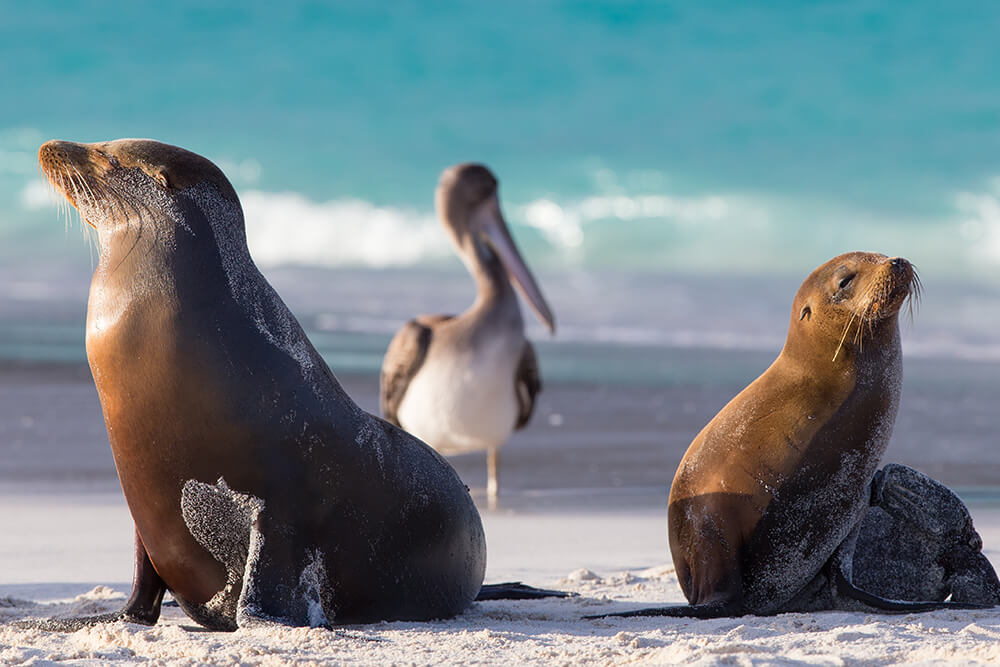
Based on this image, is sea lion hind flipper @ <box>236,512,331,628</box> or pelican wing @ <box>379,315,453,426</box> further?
pelican wing @ <box>379,315,453,426</box>

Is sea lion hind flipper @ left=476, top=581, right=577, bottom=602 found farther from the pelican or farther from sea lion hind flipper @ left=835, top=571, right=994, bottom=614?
the pelican

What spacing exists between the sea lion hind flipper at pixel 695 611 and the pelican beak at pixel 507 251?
6.01m

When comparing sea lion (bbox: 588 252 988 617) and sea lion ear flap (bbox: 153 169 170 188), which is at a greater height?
sea lion ear flap (bbox: 153 169 170 188)

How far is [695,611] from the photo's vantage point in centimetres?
505

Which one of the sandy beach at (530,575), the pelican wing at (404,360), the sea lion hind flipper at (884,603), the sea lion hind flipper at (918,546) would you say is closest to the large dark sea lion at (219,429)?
A: the sandy beach at (530,575)

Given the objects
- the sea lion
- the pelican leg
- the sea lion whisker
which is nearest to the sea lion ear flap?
the sea lion

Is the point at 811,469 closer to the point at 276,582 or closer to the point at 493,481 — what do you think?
the point at 276,582

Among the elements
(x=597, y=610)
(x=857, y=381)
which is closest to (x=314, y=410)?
(x=597, y=610)

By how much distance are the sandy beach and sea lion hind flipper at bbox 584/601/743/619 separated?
57mm

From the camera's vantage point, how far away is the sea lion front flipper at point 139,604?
15.5 ft

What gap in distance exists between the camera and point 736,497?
5270 millimetres

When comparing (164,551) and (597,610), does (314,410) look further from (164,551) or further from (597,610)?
(597,610)

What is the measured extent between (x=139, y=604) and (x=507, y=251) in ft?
22.5

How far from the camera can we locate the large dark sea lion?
4.44m
